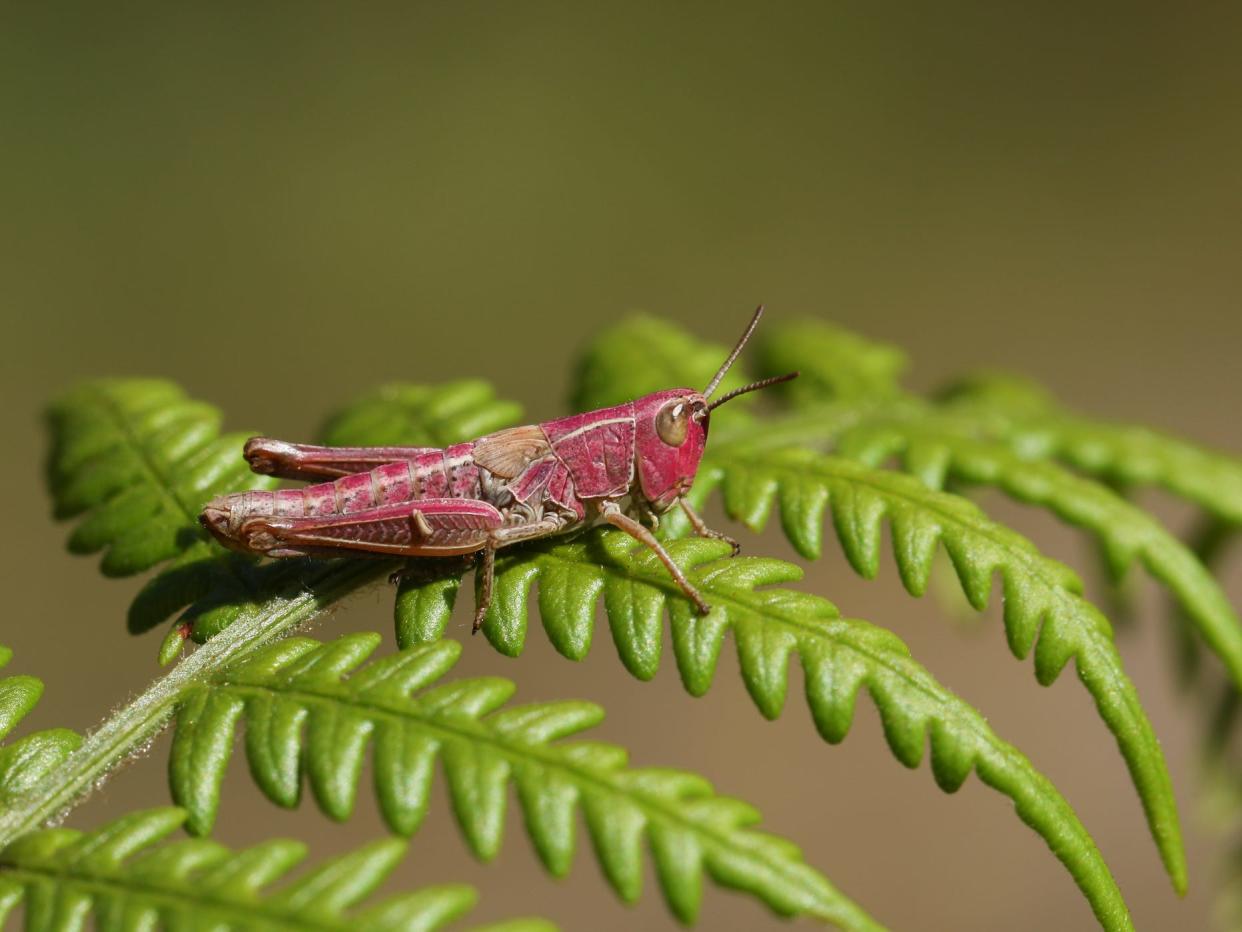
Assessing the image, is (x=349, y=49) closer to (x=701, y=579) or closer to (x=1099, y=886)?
(x=701, y=579)

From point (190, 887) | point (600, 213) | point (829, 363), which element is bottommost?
point (190, 887)

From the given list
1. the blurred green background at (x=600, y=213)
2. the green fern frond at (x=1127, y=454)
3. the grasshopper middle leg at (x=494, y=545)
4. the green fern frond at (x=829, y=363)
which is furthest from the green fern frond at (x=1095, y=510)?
the blurred green background at (x=600, y=213)

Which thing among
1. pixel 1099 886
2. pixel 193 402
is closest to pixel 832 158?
pixel 193 402

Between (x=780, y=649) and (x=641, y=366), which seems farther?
(x=641, y=366)

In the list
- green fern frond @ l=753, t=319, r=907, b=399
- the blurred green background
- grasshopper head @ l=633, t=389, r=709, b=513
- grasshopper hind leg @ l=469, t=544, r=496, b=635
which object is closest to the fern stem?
grasshopper hind leg @ l=469, t=544, r=496, b=635

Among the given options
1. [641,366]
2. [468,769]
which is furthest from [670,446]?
[468,769]

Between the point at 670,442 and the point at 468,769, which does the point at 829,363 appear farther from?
the point at 468,769

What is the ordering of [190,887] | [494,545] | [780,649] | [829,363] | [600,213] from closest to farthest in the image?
[190,887], [780,649], [494,545], [829,363], [600,213]
